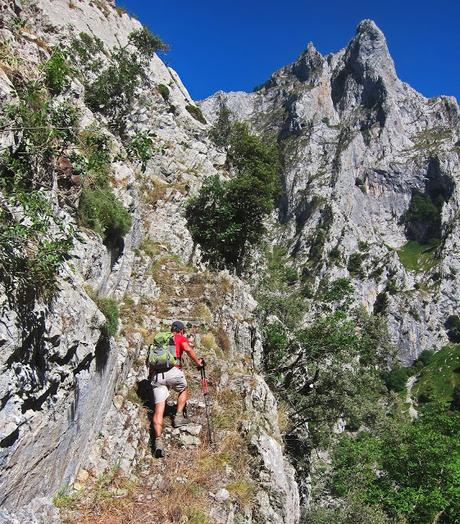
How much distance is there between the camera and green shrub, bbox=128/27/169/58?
46031 millimetres

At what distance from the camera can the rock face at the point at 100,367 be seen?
6.72 meters

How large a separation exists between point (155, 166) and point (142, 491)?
2610cm

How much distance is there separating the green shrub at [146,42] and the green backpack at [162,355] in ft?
142

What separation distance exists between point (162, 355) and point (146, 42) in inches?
1757

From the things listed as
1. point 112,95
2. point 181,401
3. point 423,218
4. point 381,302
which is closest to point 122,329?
point 181,401

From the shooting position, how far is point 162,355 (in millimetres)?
10703

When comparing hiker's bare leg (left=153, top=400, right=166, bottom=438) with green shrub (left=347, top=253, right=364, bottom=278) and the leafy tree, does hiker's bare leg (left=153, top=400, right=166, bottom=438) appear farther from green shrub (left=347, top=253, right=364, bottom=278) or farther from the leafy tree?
green shrub (left=347, top=253, right=364, bottom=278)

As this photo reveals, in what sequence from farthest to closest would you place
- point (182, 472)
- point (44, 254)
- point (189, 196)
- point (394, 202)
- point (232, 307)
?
point (394, 202), point (189, 196), point (232, 307), point (182, 472), point (44, 254)

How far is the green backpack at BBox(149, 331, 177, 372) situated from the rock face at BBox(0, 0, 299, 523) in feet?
3.04

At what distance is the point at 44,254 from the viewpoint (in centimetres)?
701

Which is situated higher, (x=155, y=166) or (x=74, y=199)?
(x=155, y=166)

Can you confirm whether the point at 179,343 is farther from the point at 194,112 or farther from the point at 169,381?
the point at 194,112

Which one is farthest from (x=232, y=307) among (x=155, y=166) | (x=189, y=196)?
(x=155, y=166)

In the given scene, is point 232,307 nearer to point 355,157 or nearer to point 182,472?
point 182,472
